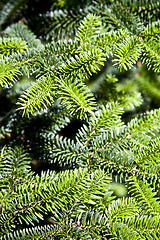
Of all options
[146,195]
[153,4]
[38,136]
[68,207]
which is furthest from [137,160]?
[153,4]

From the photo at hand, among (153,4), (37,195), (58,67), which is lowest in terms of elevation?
(37,195)

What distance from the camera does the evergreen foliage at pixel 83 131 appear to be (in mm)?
540

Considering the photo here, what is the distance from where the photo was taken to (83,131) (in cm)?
66

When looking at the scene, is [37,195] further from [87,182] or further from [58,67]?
[58,67]

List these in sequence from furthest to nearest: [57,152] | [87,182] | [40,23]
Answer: [40,23]
[57,152]
[87,182]

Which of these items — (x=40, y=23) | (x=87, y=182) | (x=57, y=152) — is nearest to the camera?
(x=87, y=182)

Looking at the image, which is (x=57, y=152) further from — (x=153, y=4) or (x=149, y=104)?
(x=153, y=4)

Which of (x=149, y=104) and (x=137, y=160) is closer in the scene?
(x=137, y=160)

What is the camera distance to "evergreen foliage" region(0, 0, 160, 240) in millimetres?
540

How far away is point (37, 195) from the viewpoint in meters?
0.56

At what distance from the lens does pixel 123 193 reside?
2.36 ft

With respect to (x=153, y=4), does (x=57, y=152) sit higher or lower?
lower

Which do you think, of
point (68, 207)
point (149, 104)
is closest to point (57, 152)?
point (68, 207)

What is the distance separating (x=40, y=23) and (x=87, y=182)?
59 centimetres
